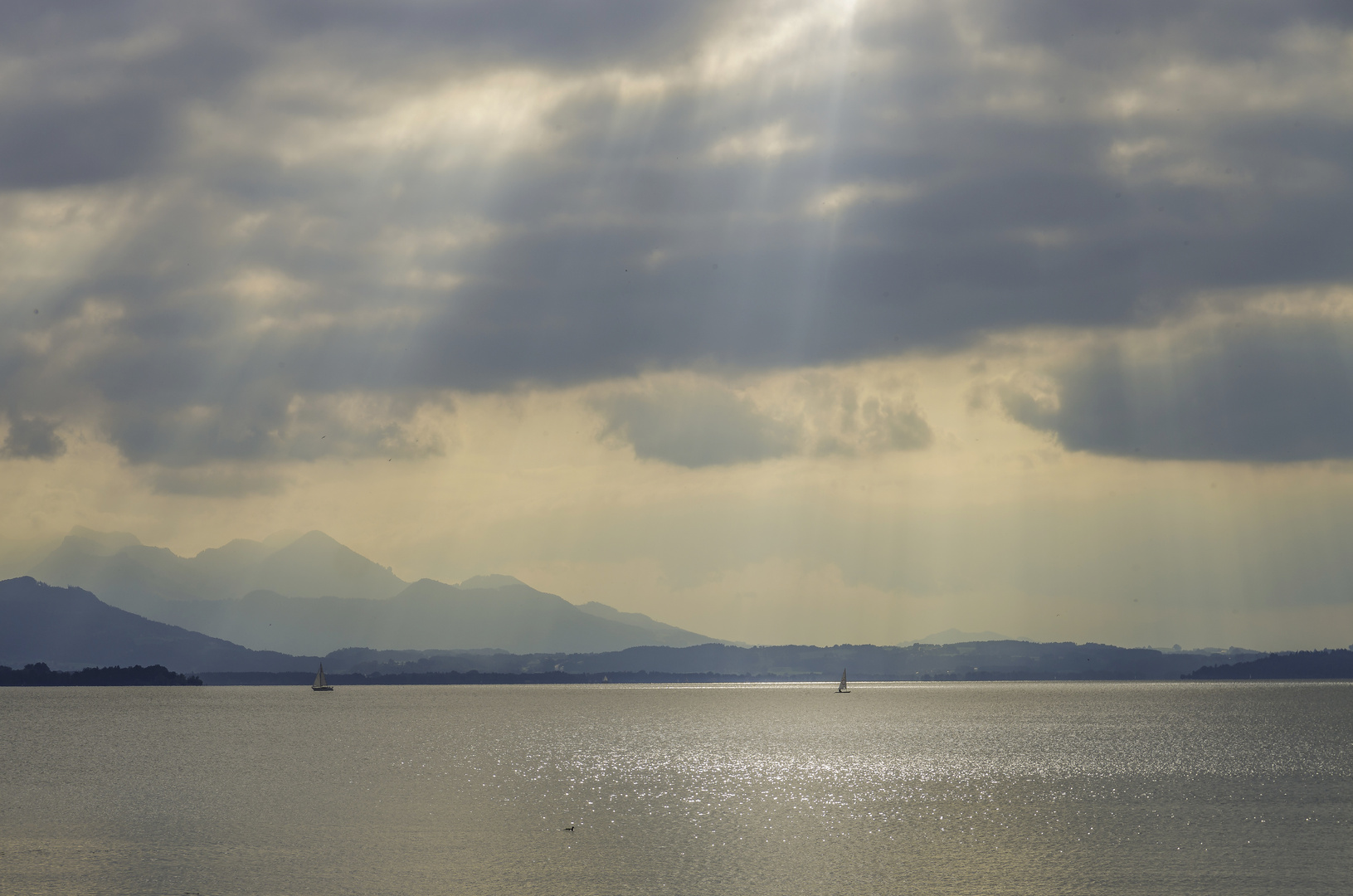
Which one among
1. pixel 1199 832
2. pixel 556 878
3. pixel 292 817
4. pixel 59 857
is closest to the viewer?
pixel 556 878

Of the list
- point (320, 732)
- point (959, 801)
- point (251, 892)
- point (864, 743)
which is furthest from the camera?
point (320, 732)

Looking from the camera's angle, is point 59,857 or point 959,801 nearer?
point 59,857

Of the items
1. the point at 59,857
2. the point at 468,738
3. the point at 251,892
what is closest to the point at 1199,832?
the point at 251,892

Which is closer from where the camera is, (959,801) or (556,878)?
(556,878)

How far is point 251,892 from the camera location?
4644cm

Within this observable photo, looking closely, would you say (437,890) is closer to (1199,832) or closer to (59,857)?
(59,857)

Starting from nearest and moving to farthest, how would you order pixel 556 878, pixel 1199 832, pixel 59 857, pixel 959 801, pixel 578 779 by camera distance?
pixel 556 878 < pixel 59 857 < pixel 1199 832 < pixel 959 801 < pixel 578 779

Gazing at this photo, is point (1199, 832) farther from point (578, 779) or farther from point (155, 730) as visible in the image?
point (155, 730)

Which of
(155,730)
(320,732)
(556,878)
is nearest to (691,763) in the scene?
(556,878)

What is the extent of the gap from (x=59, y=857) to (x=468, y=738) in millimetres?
105644

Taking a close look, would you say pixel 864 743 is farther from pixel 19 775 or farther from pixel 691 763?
pixel 19 775

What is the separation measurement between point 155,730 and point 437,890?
153m

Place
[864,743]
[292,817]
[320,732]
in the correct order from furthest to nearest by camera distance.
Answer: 1. [320,732]
2. [864,743]
3. [292,817]

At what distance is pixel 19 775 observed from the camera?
101 metres
